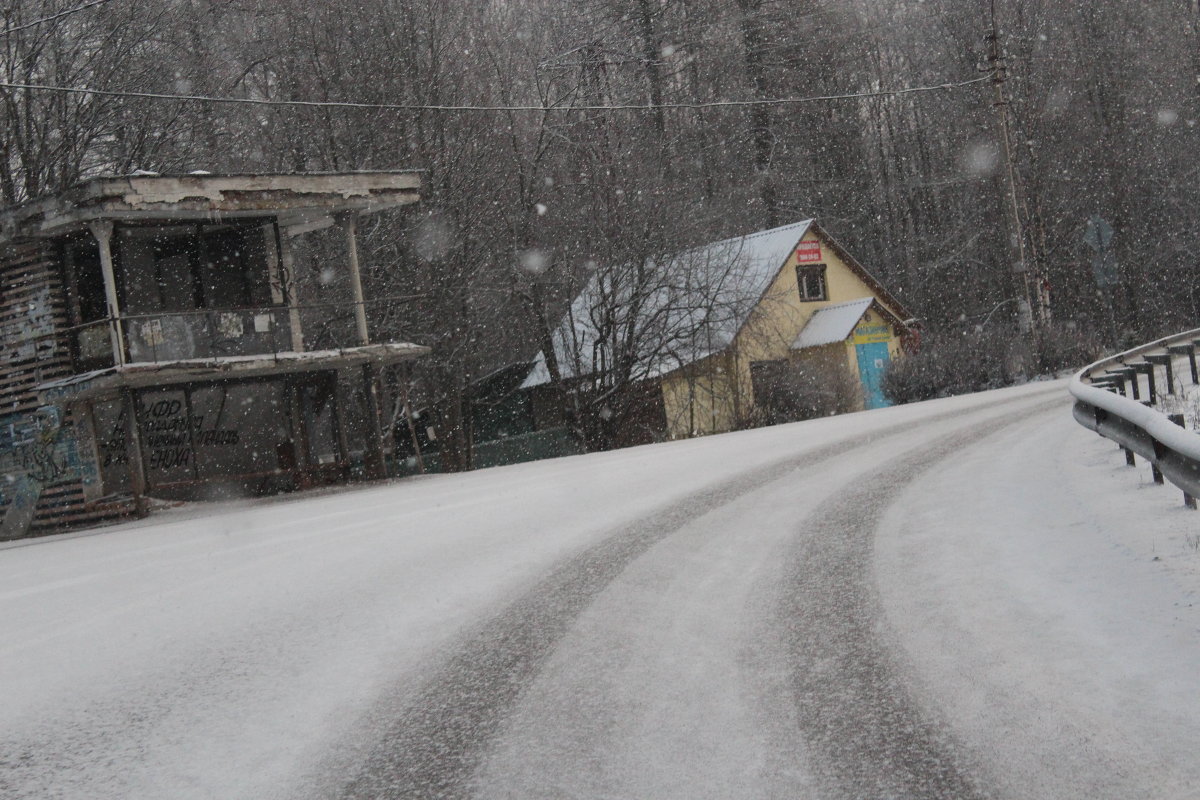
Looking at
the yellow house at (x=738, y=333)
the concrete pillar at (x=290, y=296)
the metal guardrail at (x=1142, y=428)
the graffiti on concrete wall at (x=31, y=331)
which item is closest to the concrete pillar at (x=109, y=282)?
the graffiti on concrete wall at (x=31, y=331)

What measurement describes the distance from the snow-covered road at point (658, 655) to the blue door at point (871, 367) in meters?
28.9

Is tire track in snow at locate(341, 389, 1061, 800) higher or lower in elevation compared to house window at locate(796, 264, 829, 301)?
lower

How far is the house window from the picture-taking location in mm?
42250

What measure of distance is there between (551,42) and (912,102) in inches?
805

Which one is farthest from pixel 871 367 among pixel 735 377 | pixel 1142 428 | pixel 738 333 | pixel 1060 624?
pixel 1060 624

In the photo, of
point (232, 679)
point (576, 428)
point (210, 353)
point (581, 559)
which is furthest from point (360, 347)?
point (232, 679)

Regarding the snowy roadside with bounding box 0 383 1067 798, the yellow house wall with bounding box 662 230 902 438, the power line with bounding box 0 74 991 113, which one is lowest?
the snowy roadside with bounding box 0 383 1067 798

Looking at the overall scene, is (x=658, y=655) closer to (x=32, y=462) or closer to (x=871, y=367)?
(x=32, y=462)

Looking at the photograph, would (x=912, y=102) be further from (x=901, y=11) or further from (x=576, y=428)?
(x=576, y=428)

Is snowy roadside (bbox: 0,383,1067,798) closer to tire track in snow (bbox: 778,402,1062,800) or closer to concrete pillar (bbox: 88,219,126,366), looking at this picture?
tire track in snow (bbox: 778,402,1062,800)

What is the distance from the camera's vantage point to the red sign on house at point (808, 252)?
41.6 meters

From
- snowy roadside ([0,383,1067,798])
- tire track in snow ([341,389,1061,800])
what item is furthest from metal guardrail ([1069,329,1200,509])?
snowy roadside ([0,383,1067,798])

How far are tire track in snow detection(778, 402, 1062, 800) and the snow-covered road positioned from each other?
2 centimetres

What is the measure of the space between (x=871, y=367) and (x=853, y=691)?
37641 mm
